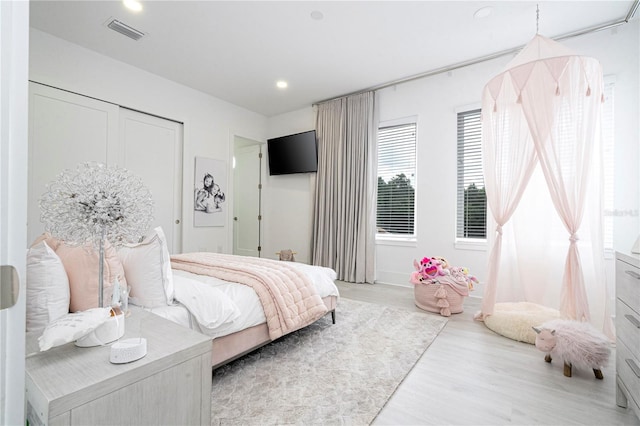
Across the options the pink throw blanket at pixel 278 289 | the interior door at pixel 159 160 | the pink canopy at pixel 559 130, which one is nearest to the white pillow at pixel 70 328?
the pink throw blanket at pixel 278 289

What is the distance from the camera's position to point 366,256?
14.9 ft

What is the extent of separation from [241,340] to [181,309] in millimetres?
433

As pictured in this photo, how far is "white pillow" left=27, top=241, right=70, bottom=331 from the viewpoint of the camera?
1.19 m

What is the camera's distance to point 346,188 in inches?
188

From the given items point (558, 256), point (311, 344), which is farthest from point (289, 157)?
point (558, 256)

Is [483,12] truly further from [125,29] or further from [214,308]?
[125,29]

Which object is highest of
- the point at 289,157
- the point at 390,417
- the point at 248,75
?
the point at 248,75

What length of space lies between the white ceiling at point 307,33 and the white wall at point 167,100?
147 millimetres

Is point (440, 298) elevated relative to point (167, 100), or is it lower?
lower

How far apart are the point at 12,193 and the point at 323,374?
1838 millimetres

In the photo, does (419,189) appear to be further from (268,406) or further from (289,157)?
(268,406)

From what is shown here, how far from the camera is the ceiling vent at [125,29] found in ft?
9.95

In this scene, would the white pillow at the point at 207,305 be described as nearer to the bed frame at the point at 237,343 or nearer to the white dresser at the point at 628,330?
the bed frame at the point at 237,343

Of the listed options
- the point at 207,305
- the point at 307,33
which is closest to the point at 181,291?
the point at 207,305
